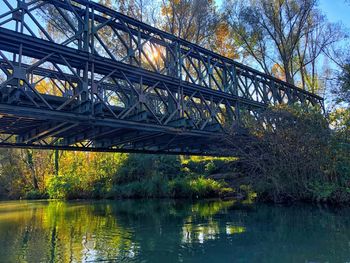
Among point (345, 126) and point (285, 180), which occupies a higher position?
point (345, 126)

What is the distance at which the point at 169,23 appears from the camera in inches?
1145

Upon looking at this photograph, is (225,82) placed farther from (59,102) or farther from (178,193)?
(59,102)

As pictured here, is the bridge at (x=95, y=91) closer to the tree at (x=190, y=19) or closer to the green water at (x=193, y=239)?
the green water at (x=193, y=239)

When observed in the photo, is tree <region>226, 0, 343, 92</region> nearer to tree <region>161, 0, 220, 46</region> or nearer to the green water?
tree <region>161, 0, 220, 46</region>

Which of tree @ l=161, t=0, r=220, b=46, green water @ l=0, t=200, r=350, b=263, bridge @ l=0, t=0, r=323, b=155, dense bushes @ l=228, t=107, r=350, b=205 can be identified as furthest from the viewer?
tree @ l=161, t=0, r=220, b=46

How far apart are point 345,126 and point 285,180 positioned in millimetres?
4218

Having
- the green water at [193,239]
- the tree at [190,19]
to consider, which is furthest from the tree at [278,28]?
the green water at [193,239]

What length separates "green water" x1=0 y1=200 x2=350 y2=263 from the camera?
830 cm

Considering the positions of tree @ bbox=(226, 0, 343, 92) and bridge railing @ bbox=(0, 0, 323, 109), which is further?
tree @ bbox=(226, 0, 343, 92)

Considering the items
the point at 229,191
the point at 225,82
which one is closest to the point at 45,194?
the point at 229,191

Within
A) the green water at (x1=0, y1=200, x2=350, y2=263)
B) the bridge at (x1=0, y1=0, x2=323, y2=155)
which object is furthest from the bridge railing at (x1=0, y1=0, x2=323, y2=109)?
the green water at (x1=0, y1=200, x2=350, y2=263)

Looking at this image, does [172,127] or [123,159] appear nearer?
[172,127]

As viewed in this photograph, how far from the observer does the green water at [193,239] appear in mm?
8300

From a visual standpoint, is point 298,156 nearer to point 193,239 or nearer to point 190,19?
point 193,239
